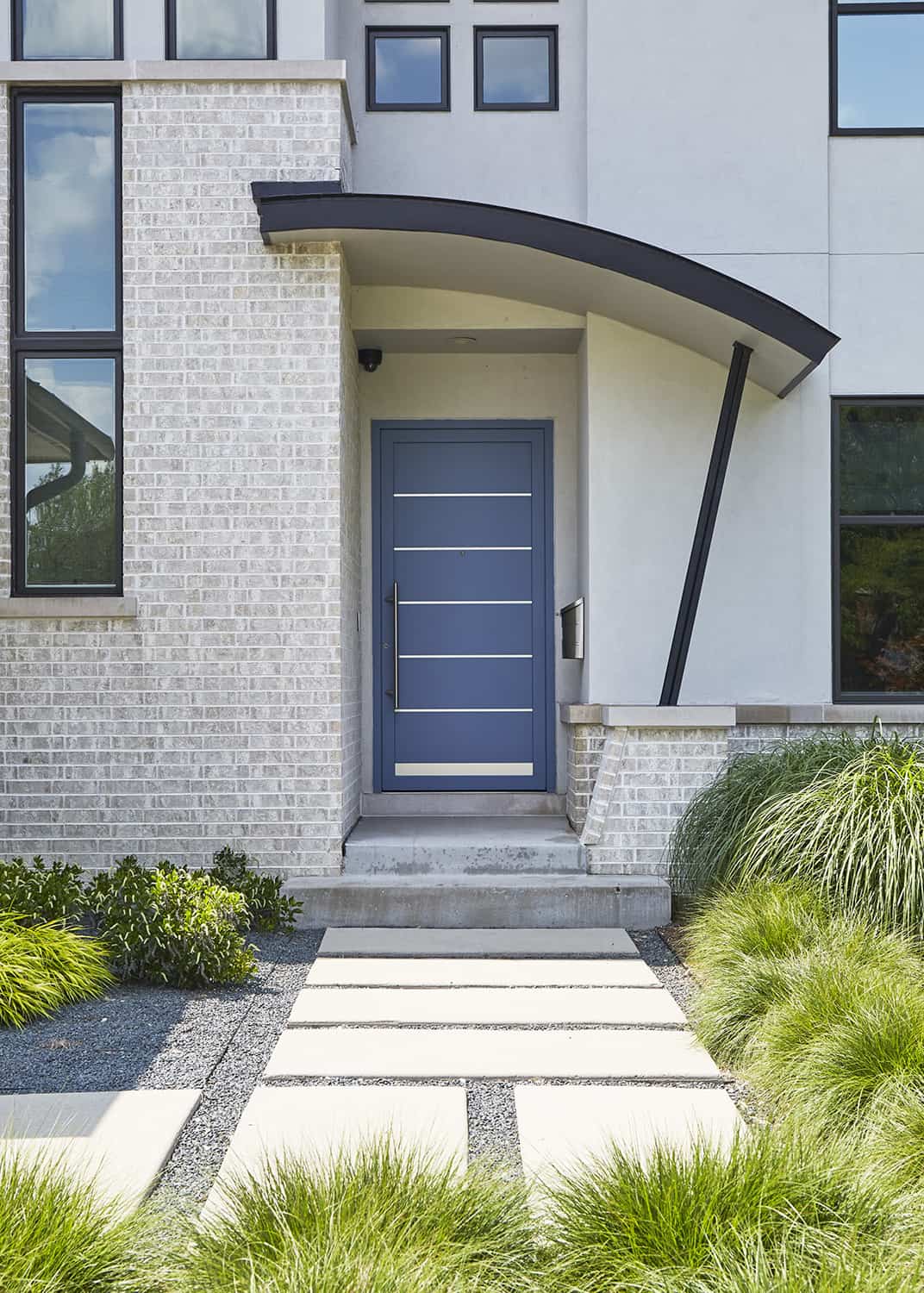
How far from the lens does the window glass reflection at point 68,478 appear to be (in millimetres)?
6723

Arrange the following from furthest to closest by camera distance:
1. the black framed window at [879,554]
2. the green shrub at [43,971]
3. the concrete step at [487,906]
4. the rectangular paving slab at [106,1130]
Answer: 1. the black framed window at [879,554]
2. the concrete step at [487,906]
3. the green shrub at [43,971]
4. the rectangular paving slab at [106,1130]

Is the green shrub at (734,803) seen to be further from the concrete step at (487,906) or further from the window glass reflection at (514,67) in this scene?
the window glass reflection at (514,67)

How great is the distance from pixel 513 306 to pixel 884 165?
2454mm

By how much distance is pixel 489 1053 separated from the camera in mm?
4285

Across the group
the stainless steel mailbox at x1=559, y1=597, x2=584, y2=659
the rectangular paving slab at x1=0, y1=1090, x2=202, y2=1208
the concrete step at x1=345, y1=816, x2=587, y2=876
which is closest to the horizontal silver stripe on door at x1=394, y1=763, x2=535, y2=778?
the stainless steel mailbox at x1=559, y1=597, x2=584, y2=659

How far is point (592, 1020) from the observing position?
4.69 meters

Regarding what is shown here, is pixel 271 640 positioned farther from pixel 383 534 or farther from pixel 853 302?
pixel 853 302

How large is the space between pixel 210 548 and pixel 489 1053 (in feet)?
11.2

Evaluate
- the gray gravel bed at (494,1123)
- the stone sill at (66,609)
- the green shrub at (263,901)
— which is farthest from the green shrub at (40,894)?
the gray gravel bed at (494,1123)

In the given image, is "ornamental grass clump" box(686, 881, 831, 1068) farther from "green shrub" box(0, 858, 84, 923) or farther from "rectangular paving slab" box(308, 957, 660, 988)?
"green shrub" box(0, 858, 84, 923)

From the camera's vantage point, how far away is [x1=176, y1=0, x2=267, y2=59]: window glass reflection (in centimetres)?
678

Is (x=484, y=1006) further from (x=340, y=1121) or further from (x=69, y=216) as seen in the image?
(x=69, y=216)

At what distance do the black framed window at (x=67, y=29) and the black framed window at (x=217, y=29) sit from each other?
1.05 ft

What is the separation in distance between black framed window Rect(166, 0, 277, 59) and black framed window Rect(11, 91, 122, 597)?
51 centimetres
